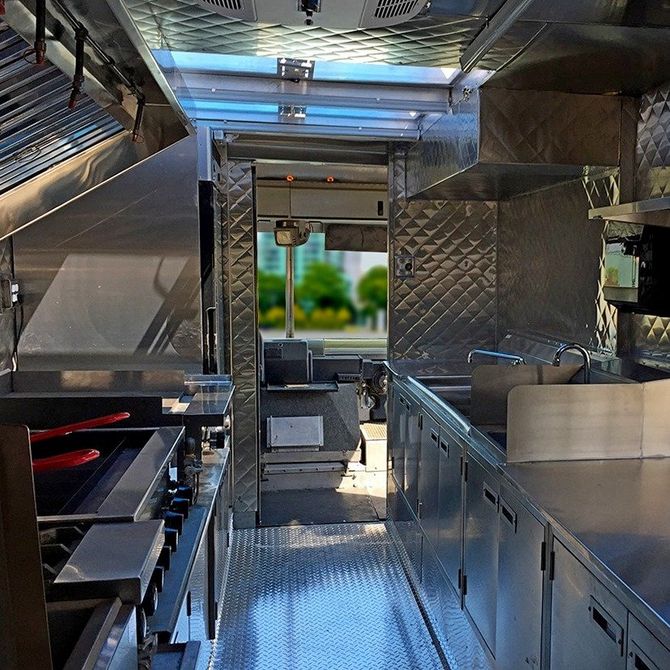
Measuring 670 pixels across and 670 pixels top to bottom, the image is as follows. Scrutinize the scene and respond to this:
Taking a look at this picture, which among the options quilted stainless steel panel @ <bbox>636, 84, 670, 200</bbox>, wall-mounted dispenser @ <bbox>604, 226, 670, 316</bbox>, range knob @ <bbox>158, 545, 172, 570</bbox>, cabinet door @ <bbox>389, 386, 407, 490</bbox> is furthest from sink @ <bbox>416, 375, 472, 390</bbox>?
range knob @ <bbox>158, 545, 172, 570</bbox>

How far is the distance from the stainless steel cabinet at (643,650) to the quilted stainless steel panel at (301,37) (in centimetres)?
164

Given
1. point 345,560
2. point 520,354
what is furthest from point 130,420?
point 520,354

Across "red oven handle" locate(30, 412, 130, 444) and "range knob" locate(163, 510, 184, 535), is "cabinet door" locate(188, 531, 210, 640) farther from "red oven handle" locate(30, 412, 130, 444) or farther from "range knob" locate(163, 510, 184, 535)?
"red oven handle" locate(30, 412, 130, 444)

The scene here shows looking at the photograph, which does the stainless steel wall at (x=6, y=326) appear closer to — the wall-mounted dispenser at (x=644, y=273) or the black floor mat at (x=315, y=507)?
the black floor mat at (x=315, y=507)

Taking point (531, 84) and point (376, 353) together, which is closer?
point (531, 84)

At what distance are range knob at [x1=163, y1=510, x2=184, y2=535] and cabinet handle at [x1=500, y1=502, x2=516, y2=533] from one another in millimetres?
900

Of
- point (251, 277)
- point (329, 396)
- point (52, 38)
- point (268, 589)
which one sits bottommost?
point (268, 589)

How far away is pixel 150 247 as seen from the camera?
3.08 m

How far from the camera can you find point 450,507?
2.48 metres

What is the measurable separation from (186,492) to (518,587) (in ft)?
3.13

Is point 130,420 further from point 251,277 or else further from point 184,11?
point 251,277

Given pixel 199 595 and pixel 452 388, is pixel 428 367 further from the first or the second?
pixel 199 595

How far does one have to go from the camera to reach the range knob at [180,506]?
1660 mm

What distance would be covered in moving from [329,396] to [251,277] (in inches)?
52.1
